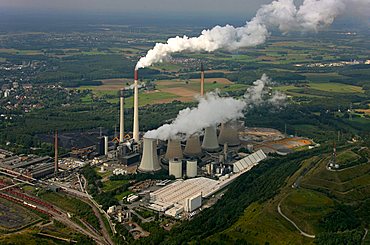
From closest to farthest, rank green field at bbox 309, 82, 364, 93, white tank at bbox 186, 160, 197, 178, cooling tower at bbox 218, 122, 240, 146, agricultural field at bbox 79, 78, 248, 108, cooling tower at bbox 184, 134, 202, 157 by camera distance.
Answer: white tank at bbox 186, 160, 197, 178, cooling tower at bbox 184, 134, 202, 157, cooling tower at bbox 218, 122, 240, 146, agricultural field at bbox 79, 78, 248, 108, green field at bbox 309, 82, 364, 93

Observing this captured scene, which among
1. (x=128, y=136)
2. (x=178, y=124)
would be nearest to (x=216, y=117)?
(x=178, y=124)

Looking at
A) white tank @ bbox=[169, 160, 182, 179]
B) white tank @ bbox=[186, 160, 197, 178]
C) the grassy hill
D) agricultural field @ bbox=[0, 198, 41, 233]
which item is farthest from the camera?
white tank @ bbox=[186, 160, 197, 178]

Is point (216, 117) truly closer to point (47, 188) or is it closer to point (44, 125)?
point (47, 188)

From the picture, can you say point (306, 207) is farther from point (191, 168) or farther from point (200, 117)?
point (200, 117)

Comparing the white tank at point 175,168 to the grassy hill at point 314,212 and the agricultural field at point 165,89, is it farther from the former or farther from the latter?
the agricultural field at point 165,89

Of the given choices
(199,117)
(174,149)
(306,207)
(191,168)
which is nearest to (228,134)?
(199,117)

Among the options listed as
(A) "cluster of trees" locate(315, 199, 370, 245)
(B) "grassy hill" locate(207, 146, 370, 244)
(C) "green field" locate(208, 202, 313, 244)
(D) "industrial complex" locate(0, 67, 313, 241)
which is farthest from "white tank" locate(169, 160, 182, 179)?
(A) "cluster of trees" locate(315, 199, 370, 245)

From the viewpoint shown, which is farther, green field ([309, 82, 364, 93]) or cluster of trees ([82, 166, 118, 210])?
green field ([309, 82, 364, 93])

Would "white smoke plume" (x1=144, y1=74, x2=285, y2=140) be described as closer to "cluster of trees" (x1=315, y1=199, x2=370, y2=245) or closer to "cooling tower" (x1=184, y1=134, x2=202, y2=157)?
"cooling tower" (x1=184, y1=134, x2=202, y2=157)
